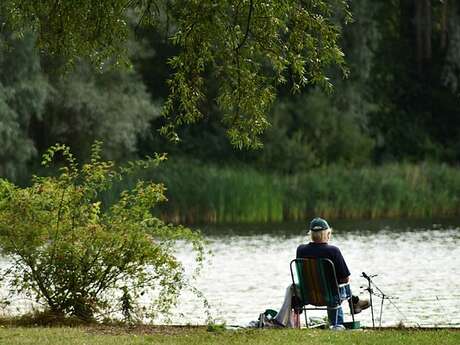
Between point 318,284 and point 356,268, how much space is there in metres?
11.4

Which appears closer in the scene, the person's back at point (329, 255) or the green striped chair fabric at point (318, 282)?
the green striped chair fabric at point (318, 282)

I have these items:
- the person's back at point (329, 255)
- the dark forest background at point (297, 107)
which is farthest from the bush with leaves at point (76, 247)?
the dark forest background at point (297, 107)

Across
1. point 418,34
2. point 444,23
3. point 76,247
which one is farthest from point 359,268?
point 418,34

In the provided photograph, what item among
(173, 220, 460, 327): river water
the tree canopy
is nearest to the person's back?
(173, 220, 460, 327): river water

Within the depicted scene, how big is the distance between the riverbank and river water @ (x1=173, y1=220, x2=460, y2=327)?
45.3 inches

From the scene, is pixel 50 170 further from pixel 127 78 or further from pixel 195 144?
pixel 195 144

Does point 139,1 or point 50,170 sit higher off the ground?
point 139,1

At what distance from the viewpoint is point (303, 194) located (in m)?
36.6

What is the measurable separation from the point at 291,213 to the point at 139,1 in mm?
23756

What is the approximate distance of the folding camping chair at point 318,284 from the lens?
1241 cm

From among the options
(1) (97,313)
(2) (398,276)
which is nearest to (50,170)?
(2) (398,276)

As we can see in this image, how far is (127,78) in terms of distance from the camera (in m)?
39.1

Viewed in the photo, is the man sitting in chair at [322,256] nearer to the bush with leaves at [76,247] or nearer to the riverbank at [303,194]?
the bush with leaves at [76,247]

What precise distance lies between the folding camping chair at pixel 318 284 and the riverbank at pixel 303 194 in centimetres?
2135
